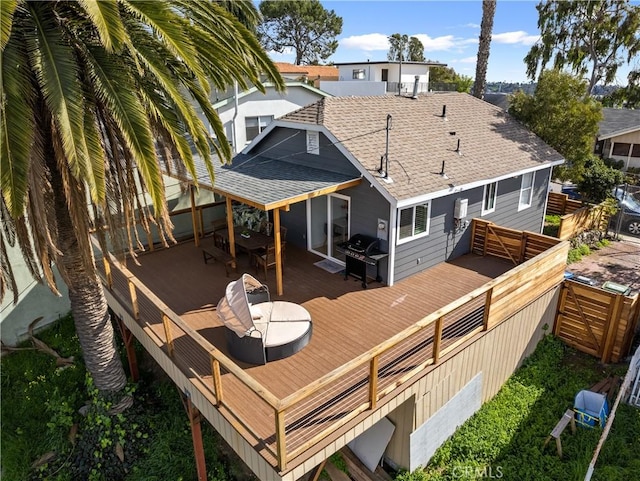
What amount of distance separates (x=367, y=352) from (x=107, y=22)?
517 cm

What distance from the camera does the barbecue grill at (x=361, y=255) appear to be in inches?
382

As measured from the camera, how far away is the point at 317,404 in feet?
20.5

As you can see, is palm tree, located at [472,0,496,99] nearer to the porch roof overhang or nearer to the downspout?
the downspout

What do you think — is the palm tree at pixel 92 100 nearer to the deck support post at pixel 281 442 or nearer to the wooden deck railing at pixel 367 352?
the wooden deck railing at pixel 367 352

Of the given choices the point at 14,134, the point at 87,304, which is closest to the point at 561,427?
the point at 87,304

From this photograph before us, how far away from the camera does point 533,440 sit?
815 cm

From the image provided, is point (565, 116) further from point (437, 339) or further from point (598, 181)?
point (437, 339)

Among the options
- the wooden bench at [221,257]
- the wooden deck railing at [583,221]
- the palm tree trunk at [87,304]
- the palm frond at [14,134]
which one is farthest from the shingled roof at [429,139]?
the palm frond at [14,134]

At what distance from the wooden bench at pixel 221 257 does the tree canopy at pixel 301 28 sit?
4972cm

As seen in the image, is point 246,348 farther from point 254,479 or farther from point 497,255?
point 497,255

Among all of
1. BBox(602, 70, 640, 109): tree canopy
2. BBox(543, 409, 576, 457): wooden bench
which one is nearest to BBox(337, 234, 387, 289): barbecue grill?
BBox(543, 409, 576, 457): wooden bench

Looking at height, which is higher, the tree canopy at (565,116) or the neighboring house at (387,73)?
the neighboring house at (387,73)

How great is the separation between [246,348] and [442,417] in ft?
13.0

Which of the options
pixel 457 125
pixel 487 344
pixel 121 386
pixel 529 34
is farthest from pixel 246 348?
pixel 529 34
